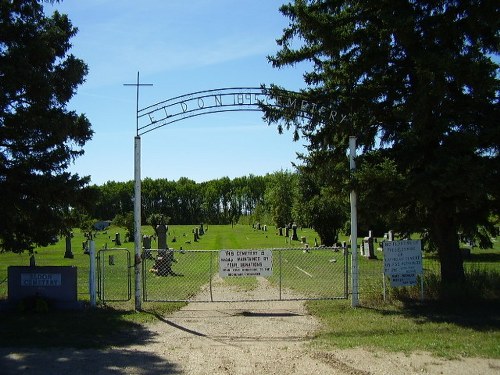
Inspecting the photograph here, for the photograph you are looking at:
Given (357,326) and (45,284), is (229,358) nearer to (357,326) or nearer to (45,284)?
(357,326)

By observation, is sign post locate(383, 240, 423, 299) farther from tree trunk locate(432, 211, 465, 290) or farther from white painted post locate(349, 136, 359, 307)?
tree trunk locate(432, 211, 465, 290)

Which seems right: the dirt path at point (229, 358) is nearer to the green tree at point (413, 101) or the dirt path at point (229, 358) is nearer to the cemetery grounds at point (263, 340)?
the cemetery grounds at point (263, 340)

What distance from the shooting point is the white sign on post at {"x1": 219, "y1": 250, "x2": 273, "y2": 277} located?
1140cm

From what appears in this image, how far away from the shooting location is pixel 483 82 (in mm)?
9727

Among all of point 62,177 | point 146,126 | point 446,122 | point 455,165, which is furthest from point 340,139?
point 62,177

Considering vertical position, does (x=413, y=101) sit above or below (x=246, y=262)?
above

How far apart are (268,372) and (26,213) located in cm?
715

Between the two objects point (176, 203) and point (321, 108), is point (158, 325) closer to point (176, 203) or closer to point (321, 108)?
point (321, 108)

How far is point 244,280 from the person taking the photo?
1703 centimetres

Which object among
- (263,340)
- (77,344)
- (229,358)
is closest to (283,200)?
(263,340)

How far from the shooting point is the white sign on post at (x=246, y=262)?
1140cm

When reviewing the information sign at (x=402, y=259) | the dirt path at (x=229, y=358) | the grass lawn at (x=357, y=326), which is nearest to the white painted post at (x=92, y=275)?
the grass lawn at (x=357, y=326)

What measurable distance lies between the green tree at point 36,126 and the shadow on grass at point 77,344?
7.07 feet

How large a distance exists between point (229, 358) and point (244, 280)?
385 inches
